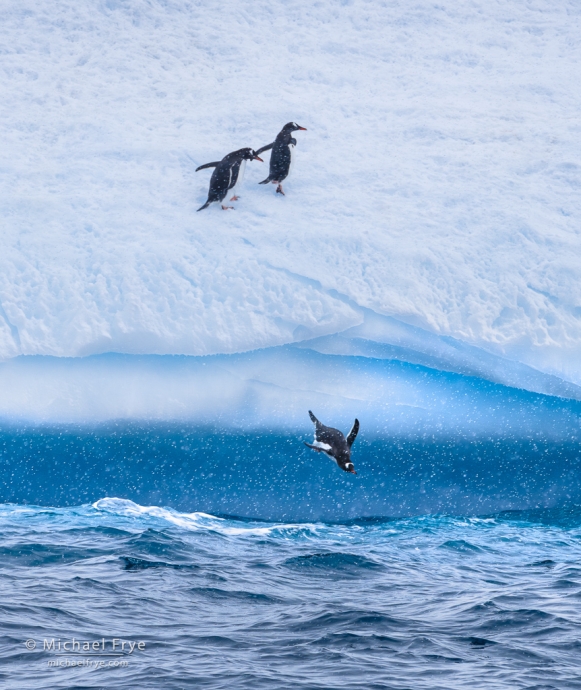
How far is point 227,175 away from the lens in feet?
20.2

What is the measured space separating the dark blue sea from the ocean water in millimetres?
12

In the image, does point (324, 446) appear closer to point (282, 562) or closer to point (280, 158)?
point (282, 562)

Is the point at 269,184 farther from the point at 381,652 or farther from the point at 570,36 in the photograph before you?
the point at 381,652

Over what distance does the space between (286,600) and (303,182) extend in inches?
141

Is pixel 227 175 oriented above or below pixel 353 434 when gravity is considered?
above

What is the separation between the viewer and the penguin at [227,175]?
20.1 ft

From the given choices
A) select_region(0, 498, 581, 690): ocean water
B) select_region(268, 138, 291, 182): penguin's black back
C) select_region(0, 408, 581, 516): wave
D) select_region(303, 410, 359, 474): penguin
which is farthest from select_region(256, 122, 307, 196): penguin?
select_region(0, 498, 581, 690): ocean water

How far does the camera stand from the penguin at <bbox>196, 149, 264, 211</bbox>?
6.14 m

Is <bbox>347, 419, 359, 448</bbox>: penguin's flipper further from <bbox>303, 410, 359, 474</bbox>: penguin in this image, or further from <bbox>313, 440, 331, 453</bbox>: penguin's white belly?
<bbox>313, 440, 331, 453</bbox>: penguin's white belly

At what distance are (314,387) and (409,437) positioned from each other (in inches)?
27.7

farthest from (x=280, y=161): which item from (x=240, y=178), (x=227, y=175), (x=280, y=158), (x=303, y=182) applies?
(x=227, y=175)

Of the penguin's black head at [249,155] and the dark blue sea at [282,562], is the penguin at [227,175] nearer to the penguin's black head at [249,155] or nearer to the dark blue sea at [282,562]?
the penguin's black head at [249,155]

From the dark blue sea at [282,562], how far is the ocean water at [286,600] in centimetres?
1

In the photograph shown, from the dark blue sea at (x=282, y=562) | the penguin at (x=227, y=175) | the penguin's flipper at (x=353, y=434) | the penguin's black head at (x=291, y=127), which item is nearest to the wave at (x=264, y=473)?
the dark blue sea at (x=282, y=562)
